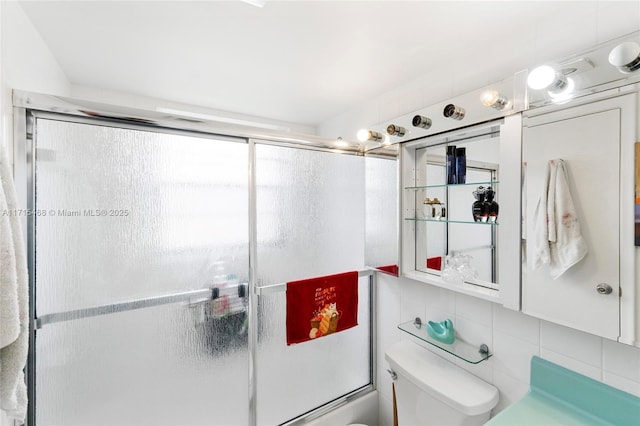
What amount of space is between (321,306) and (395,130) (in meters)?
1.08

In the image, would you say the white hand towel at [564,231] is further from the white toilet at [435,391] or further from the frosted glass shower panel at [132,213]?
the frosted glass shower panel at [132,213]

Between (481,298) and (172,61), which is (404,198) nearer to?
(481,298)

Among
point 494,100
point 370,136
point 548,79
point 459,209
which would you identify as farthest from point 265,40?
point 459,209

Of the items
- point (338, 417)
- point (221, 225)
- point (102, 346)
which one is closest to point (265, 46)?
point (221, 225)

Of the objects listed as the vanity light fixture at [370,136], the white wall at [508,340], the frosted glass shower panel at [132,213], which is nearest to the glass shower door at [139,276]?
the frosted glass shower panel at [132,213]

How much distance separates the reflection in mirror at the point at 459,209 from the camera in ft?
3.99

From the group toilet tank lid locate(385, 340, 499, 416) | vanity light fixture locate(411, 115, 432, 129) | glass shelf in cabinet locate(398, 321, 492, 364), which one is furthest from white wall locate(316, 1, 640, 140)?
toilet tank lid locate(385, 340, 499, 416)

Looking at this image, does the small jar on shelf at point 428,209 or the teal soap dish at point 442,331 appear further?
the small jar on shelf at point 428,209

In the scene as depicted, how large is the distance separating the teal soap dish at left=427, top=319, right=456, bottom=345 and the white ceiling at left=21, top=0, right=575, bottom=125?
4.32 feet

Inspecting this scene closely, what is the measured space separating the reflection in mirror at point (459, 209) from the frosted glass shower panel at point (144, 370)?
111 cm

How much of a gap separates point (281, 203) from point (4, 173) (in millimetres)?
983

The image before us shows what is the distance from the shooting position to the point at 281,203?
4.84 ft

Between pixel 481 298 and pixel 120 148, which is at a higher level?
pixel 120 148

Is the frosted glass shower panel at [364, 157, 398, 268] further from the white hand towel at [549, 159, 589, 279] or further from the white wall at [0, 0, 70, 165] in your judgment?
the white wall at [0, 0, 70, 165]
